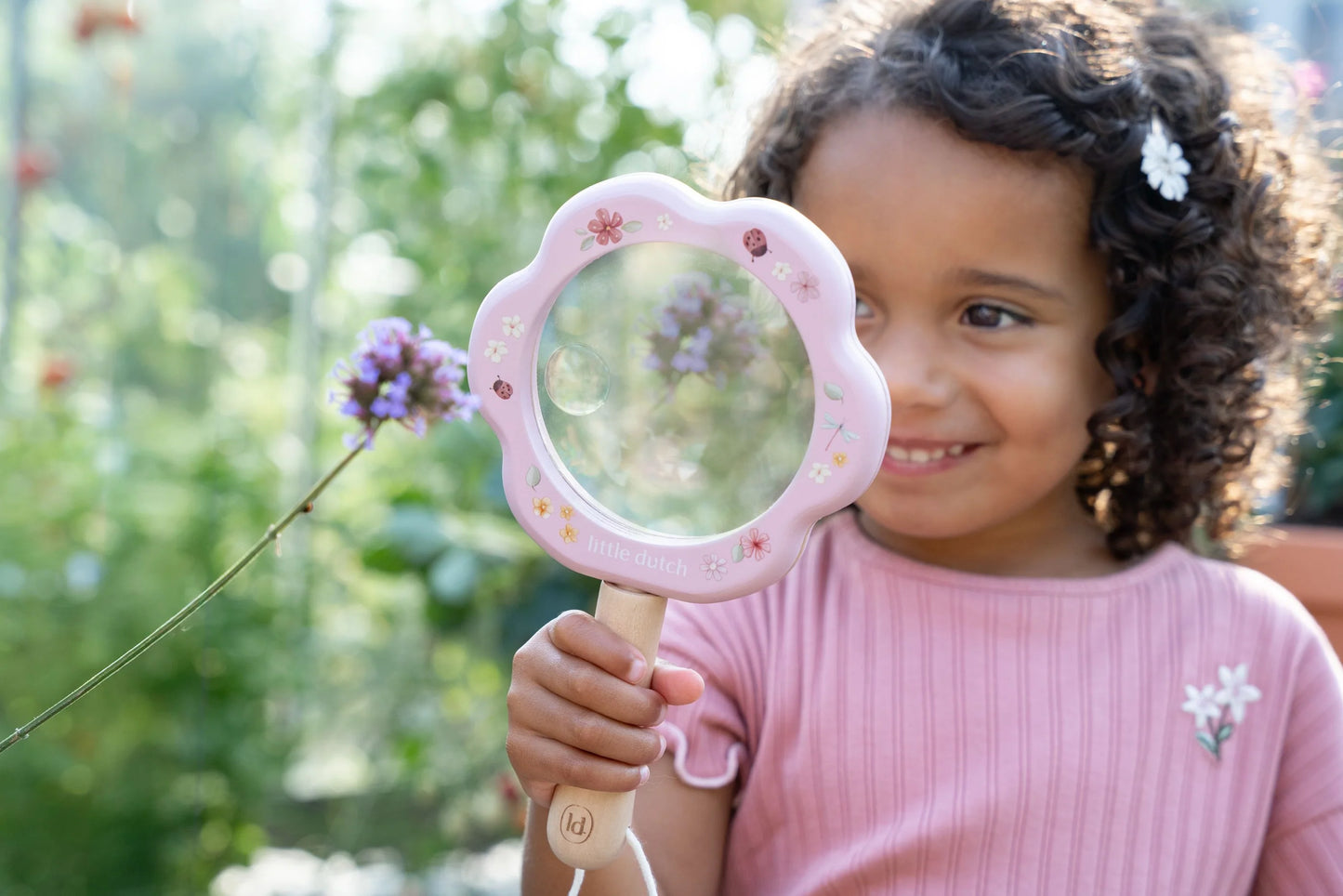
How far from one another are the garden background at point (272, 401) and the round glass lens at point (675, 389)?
74 centimetres

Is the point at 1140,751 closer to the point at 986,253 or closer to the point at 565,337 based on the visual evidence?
the point at 986,253

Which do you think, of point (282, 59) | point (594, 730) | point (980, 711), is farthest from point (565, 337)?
point (282, 59)

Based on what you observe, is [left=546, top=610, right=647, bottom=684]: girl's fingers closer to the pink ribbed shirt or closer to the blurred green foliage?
the pink ribbed shirt

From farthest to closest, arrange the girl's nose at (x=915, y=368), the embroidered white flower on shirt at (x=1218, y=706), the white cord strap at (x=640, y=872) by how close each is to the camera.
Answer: the embroidered white flower on shirt at (x=1218, y=706), the girl's nose at (x=915, y=368), the white cord strap at (x=640, y=872)

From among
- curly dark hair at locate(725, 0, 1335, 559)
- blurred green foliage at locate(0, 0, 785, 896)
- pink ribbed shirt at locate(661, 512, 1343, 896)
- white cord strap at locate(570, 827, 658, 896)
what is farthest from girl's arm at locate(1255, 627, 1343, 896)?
blurred green foliage at locate(0, 0, 785, 896)

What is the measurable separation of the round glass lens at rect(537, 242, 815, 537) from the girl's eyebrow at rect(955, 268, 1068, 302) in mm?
306

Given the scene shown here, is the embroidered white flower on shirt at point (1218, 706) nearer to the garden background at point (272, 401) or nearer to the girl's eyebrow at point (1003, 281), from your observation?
the girl's eyebrow at point (1003, 281)

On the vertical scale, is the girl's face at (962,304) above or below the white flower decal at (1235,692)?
above

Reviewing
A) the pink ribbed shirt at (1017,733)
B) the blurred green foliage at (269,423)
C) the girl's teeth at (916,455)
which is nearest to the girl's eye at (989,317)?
the girl's teeth at (916,455)

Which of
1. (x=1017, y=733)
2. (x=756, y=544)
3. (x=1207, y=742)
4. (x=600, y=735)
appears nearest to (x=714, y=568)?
(x=756, y=544)

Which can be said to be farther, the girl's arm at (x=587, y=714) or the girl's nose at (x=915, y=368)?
the girl's nose at (x=915, y=368)

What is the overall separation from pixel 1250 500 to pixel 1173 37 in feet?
1.78

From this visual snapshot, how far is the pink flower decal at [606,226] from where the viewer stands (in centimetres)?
75

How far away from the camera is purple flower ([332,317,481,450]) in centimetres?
78
